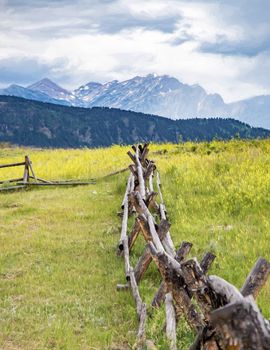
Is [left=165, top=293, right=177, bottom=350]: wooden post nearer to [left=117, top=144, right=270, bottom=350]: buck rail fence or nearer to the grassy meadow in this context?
[left=117, top=144, right=270, bottom=350]: buck rail fence

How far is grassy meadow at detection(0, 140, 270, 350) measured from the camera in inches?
231

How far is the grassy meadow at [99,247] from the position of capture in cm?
586

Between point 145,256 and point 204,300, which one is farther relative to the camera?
point 145,256

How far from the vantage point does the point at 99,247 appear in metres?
9.90

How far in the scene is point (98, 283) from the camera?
764cm

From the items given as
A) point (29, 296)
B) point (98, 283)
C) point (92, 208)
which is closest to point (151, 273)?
point (98, 283)

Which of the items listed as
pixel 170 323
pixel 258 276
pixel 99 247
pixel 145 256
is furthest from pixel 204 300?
pixel 99 247

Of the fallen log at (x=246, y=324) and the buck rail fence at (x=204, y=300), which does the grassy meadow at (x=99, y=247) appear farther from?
the fallen log at (x=246, y=324)

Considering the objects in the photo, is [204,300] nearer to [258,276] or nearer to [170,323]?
[258,276]

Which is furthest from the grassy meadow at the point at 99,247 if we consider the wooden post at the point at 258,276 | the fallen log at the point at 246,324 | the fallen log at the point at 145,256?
the fallen log at the point at 246,324

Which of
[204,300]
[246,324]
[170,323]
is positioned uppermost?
[246,324]

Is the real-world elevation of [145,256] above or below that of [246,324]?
below

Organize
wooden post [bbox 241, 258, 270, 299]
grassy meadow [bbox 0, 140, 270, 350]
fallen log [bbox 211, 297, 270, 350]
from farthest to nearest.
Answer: grassy meadow [bbox 0, 140, 270, 350], wooden post [bbox 241, 258, 270, 299], fallen log [bbox 211, 297, 270, 350]

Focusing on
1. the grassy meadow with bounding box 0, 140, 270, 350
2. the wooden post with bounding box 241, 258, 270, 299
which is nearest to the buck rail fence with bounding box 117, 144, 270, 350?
the wooden post with bounding box 241, 258, 270, 299
